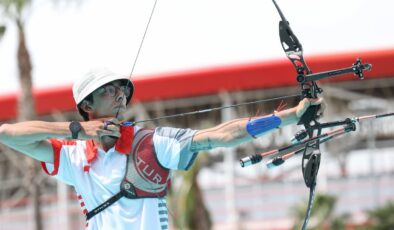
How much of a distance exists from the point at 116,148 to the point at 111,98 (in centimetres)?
34

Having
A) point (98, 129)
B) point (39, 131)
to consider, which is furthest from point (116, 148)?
point (39, 131)

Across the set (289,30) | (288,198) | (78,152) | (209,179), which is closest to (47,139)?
(78,152)

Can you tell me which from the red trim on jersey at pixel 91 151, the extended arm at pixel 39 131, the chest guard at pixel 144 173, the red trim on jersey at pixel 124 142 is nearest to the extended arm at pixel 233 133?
the chest guard at pixel 144 173

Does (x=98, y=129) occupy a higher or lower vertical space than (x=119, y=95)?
lower

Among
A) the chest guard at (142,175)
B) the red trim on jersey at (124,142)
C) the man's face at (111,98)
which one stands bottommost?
the chest guard at (142,175)

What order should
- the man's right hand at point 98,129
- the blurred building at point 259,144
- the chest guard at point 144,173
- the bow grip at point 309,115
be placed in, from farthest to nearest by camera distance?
the blurred building at point 259,144, the chest guard at point 144,173, the man's right hand at point 98,129, the bow grip at point 309,115

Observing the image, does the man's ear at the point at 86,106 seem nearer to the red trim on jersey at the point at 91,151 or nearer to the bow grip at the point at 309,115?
the red trim on jersey at the point at 91,151

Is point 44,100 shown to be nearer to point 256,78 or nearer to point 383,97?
point 256,78

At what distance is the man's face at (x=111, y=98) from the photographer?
7.85 meters

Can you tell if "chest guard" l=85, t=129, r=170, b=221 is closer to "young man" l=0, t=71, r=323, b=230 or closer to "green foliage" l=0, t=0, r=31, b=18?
"young man" l=0, t=71, r=323, b=230

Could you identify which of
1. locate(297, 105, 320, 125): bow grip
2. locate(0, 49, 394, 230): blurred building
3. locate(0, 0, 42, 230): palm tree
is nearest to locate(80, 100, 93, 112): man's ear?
locate(297, 105, 320, 125): bow grip

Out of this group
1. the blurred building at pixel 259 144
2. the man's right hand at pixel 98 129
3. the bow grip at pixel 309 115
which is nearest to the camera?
the bow grip at pixel 309 115

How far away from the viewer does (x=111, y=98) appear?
25.9 ft

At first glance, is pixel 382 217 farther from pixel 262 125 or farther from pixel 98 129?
pixel 98 129
